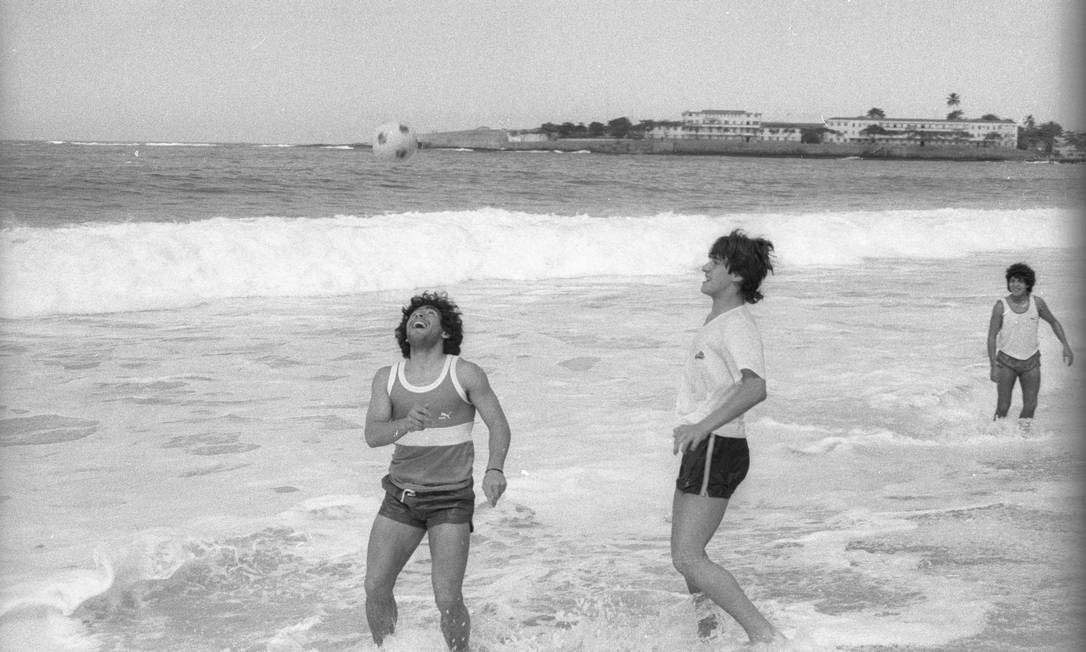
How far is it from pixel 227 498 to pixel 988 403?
5.98 metres

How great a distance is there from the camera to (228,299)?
51.9ft

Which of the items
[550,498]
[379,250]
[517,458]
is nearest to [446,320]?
[550,498]

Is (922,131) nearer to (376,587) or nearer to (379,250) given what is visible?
(379,250)

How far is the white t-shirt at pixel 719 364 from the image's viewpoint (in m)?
4.17

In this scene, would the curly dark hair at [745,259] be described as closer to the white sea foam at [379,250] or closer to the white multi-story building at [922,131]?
the white sea foam at [379,250]

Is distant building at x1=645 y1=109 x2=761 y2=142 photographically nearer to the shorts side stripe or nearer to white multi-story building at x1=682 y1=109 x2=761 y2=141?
white multi-story building at x1=682 y1=109 x2=761 y2=141

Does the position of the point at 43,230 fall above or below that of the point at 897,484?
above

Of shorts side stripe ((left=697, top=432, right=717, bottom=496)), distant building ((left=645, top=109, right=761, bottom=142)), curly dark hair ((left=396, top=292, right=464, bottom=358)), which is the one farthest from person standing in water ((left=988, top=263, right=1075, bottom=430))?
distant building ((left=645, top=109, right=761, bottom=142))

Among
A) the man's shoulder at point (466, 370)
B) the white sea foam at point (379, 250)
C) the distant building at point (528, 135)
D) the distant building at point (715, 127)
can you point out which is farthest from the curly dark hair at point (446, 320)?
the distant building at point (715, 127)

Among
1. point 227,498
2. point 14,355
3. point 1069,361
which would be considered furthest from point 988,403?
point 14,355

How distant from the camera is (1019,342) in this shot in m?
8.12

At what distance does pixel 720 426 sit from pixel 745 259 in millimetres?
658

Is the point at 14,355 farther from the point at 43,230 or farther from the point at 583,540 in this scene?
the point at 43,230

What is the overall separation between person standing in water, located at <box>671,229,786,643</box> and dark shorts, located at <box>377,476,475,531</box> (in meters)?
0.78
